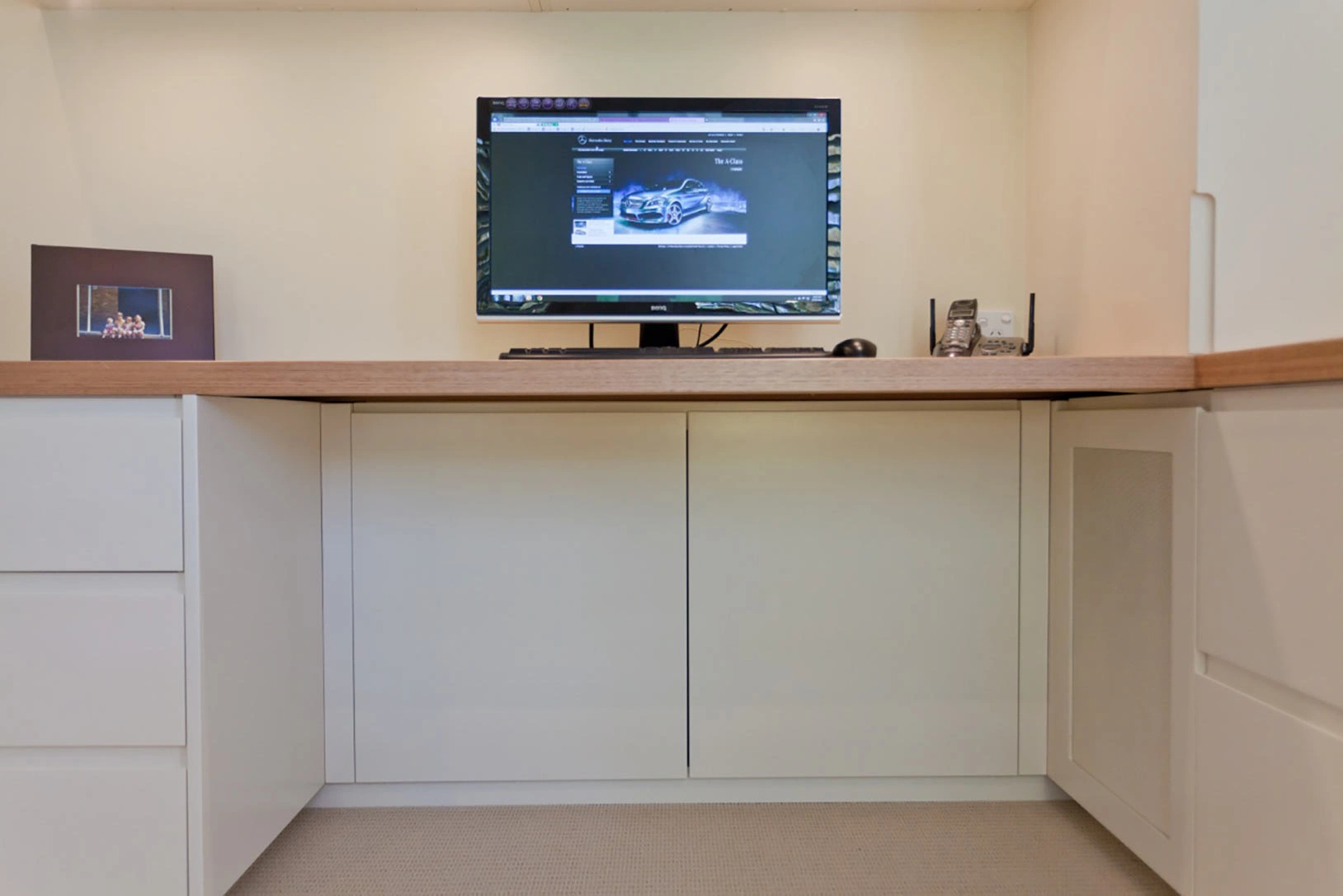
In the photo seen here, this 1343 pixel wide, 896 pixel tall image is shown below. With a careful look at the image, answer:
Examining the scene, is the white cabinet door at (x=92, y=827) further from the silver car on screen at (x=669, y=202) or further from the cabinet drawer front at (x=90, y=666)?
the silver car on screen at (x=669, y=202)

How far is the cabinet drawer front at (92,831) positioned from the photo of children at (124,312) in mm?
742

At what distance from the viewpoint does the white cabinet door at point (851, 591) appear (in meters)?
1.36

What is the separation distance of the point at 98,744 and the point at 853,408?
1284 mm

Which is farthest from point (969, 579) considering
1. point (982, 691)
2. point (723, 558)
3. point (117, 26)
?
point (117, 26)

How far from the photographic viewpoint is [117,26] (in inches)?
60.9

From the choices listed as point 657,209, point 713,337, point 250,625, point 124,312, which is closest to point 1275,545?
point 713,337

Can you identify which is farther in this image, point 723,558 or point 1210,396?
point 723,558

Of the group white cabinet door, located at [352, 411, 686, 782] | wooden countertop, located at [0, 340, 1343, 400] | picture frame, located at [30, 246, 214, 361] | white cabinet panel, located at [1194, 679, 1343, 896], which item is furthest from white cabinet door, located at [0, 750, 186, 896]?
white cabinet panel, located at [1194, 679, 1343, 896]

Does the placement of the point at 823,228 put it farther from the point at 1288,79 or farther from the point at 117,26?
the point at 117,26

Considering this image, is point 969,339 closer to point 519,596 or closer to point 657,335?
point 657,335

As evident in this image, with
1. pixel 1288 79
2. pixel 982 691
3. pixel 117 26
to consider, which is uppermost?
pixel 117 26

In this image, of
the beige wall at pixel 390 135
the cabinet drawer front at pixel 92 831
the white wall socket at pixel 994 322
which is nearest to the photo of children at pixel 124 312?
the beige wall at pixel 390 135

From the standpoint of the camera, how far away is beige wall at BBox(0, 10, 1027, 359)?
1548mm

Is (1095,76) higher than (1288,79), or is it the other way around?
(1095,76)
